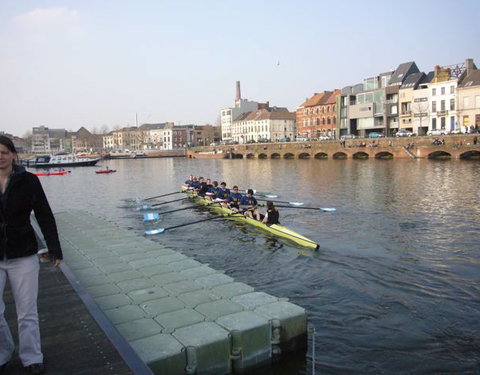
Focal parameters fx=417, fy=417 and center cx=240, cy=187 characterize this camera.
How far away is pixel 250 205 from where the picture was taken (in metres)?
22.0

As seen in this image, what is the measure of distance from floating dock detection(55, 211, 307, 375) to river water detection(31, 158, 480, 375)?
0.58m

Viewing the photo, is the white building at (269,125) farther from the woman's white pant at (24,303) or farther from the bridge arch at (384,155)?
the woman's white pant at (24,303)

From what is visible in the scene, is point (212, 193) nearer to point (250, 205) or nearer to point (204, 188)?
point (204, 188)

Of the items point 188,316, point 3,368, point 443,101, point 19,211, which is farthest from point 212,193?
point 443,101

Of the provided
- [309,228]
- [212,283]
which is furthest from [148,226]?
[212,283]

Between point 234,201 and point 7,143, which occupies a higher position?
point 7,143

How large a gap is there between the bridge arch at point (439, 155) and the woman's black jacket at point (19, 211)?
7000cm

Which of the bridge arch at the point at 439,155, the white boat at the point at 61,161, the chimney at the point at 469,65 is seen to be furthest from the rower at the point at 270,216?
the white boat at the point at 61,161

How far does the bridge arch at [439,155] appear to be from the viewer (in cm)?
6650

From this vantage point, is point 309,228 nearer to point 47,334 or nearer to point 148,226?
point 148,226

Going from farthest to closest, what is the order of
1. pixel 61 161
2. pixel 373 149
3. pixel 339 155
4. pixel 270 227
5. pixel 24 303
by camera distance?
pixel 61 161 → pixel 339 155 → pixel 373 149 → pixel 270 227 → pixel 24 303

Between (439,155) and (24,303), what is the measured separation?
237 ft

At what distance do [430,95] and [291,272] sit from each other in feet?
250

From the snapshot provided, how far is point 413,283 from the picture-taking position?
12.8 m
